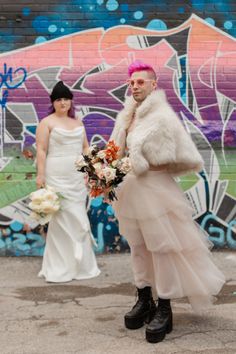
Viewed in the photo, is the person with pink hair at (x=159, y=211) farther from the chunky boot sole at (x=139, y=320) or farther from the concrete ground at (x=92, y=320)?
the concrete ground at (x=92, y=320)

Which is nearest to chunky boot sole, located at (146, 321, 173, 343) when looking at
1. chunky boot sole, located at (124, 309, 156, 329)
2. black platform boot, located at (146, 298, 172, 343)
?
black platform boot, located at (146, 298, 172, 343)

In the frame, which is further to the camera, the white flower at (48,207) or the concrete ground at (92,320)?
the white flower at (48,207)

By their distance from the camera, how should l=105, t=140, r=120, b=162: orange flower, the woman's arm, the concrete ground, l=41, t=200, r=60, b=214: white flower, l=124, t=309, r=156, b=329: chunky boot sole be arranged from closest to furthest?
the concrete ground → l=105, t=140, r=120, b=162: orange flower → l=124, t=309, r=156, b=329: chunky boot sole → l=41, t=200, r=60, b=214: white flower → the woman's arm

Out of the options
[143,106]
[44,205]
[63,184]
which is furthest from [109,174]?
[63,184]

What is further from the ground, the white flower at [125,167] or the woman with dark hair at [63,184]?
the white flower at [125,167]

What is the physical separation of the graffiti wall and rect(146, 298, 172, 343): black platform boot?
2.56 m

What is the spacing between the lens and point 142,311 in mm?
4488

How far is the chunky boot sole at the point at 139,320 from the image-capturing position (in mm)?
4418

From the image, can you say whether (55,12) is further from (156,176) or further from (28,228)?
(156,176)

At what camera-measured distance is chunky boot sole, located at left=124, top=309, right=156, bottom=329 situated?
14.5 feet

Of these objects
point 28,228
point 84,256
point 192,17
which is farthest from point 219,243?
point 192,17

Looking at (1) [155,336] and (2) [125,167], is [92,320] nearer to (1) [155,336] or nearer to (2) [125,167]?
(1) [155,336]

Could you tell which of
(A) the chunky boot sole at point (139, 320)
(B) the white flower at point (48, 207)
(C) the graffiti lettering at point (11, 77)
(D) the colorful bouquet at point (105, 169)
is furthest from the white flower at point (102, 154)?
(C) the graffiti lettering at point (11, 77)

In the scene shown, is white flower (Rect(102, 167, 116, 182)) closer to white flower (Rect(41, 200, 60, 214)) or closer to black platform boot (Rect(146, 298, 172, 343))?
black platform boot (Rect(146, 298, 172, 343))
